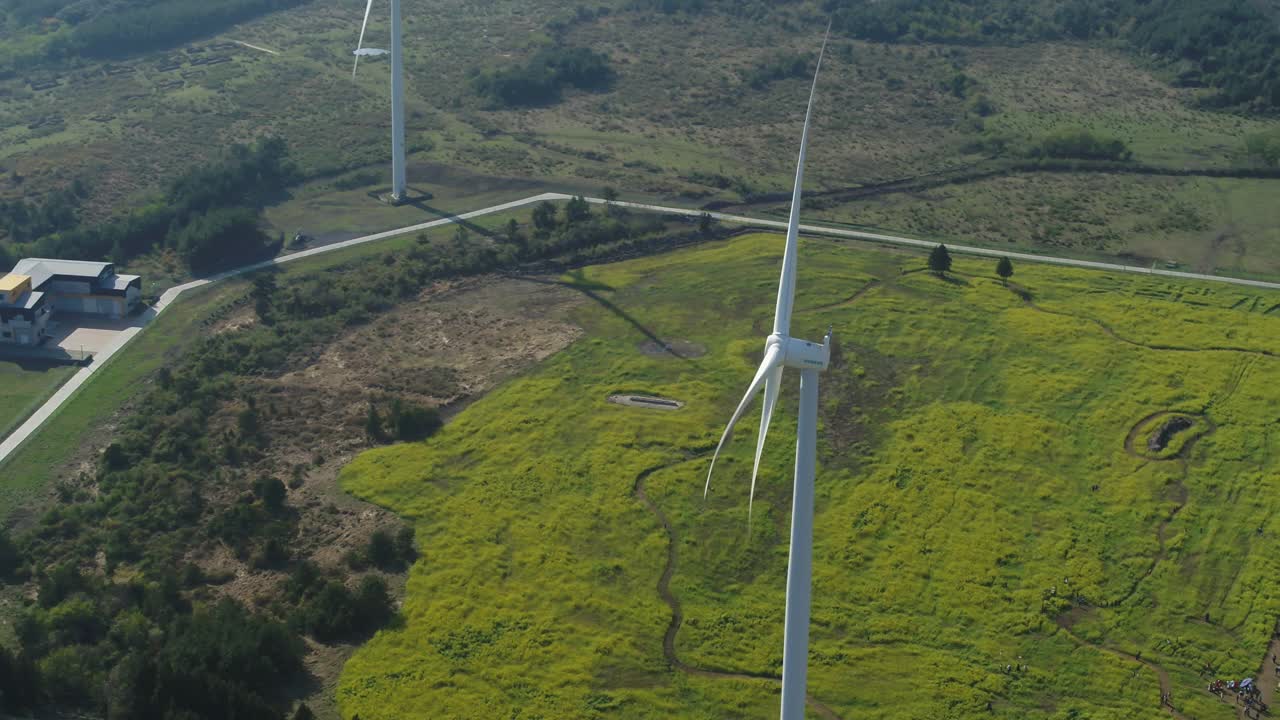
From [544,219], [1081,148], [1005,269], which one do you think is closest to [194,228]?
[544,219]

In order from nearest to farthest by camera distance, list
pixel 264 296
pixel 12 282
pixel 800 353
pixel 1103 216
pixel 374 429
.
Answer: pixel 800 353 < pixel 374 429 < pixel 12 282 < pixel 264 296 < pixel 1103 216

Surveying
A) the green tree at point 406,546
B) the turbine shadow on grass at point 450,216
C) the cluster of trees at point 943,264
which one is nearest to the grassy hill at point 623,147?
the turbine shadow on grass at point 450,216

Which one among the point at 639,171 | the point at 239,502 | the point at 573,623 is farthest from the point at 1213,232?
the point at 239,502

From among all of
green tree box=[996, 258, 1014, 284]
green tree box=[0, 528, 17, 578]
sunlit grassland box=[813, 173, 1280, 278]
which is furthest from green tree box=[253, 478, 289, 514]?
sunlit grassland box=[813, 173, 1280, 278]

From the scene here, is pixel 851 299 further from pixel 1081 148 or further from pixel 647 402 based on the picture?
pixel 1081 148

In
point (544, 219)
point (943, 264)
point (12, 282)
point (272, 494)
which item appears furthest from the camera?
point (544, 219)

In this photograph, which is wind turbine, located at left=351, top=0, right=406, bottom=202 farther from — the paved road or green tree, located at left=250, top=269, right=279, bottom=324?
green tree, located at left=250, top=269, right=279, bottom=324
